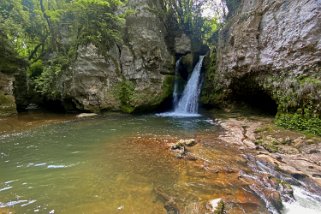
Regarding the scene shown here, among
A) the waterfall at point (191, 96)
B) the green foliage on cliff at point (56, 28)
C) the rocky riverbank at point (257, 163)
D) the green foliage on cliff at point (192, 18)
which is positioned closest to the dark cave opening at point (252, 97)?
the waterfall at point (191, 96)

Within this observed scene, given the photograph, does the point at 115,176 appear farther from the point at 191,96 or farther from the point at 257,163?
the point at 191,96

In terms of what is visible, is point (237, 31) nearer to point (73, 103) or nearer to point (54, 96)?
point (73, 103)

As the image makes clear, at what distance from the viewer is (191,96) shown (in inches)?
661

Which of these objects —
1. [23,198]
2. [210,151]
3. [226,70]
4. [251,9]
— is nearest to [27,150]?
[23,198]

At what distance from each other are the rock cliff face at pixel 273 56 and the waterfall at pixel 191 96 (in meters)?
1.08

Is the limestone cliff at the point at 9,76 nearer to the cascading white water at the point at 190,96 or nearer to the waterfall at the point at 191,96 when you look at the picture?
the cascading white water at the point at 190,96

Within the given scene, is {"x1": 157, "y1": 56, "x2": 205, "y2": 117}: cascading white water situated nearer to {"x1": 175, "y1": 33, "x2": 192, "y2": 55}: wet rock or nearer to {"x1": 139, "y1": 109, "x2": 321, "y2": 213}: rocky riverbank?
{"x1": 175, "y1": 33, "x2": 192, "y2": 55}: wet rock

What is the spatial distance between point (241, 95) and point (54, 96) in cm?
1213

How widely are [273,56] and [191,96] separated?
21.8ft

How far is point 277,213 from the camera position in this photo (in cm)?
365

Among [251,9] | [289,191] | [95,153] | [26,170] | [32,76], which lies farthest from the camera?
[32,76]

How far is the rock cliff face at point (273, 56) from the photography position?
9156 mm

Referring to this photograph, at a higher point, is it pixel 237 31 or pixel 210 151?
pixel 237 31

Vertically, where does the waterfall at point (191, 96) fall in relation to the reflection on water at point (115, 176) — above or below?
above
